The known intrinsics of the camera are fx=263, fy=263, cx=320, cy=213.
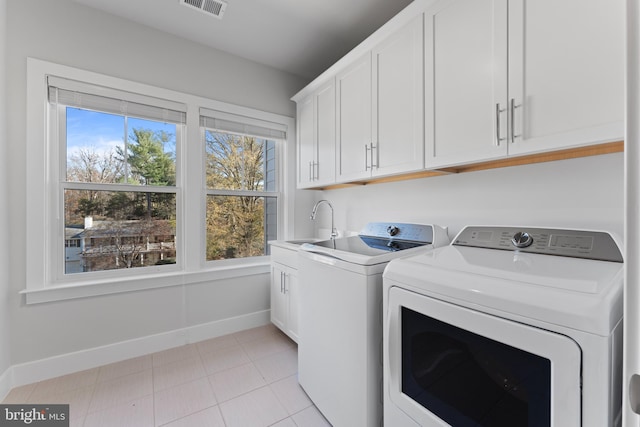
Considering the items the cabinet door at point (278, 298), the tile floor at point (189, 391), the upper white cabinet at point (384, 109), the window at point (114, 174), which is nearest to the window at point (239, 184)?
the window at point (114, 174)

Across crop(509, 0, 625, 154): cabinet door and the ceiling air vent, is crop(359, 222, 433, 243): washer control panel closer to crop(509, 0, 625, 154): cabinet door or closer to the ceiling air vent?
crop(509, 0, 625, 154): cabinet door

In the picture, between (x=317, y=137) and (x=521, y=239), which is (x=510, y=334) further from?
(x=317, y=137)

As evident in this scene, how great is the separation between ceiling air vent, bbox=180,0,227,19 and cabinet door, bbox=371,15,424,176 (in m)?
1.19

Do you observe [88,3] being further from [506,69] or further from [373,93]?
[506,69]

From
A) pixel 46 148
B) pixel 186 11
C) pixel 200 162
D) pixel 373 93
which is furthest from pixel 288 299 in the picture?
pixel 186 11

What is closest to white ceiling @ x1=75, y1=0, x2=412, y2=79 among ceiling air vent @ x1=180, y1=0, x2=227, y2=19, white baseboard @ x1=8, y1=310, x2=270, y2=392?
ceiling air vent @ x1=180, y1=0, x2=227, y2=19

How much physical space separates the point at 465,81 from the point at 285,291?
202cm

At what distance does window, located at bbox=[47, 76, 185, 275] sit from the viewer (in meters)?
2.00

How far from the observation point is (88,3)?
198 centimetres

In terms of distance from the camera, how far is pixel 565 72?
3.42 feet

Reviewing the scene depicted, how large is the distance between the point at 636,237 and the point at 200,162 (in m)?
2.66

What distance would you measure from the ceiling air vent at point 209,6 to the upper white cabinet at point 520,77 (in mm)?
1480

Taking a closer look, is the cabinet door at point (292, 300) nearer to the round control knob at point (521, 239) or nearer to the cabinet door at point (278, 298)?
the cabinet door at point (278, 298)

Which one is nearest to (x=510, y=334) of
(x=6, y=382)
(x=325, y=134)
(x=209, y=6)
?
(x=325, y=134)
